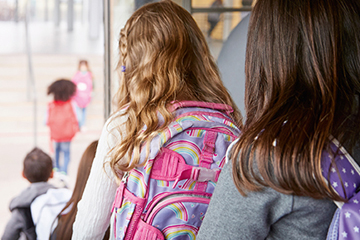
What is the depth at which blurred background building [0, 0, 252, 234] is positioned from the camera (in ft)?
Result: 7.38

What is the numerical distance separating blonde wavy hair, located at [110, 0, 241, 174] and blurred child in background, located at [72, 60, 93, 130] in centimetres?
282

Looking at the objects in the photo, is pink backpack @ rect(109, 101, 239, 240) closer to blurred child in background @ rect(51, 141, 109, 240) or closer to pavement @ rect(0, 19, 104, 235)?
blurred child in background @ rect(51, 141, 109, 240)

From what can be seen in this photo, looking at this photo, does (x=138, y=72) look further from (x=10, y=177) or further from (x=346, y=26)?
(x=10, y=177)

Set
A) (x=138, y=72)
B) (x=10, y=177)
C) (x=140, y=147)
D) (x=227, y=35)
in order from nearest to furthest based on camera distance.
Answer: (x=140, y=147) < (x=138, y=72) < (x=227, y=35) < (x=10, y=177)

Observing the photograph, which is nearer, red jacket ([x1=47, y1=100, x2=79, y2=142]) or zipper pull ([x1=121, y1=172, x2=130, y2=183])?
zipper pull ([x1=121, y1=172, x2=130, y2=183])

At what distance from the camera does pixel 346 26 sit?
0.58 metres

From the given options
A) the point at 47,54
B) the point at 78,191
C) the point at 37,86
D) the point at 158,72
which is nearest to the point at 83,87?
the point at 47,54

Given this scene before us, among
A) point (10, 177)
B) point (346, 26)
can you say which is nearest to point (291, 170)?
point (346, 26)

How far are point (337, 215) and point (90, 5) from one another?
2.56 m

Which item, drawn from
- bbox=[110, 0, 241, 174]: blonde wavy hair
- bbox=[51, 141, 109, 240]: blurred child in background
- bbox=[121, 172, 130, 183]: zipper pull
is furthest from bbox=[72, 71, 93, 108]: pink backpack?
bbox=[121, 172, 130, 183]: zipper pull

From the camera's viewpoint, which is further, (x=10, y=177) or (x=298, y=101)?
(x=10, y=177)

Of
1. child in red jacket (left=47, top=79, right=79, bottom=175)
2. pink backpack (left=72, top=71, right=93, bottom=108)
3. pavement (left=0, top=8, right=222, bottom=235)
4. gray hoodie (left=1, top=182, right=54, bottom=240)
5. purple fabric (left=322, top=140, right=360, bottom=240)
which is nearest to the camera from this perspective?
purple fabric (left=322, top=140, right=360, bottom=240)

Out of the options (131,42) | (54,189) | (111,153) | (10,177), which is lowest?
(10,177)

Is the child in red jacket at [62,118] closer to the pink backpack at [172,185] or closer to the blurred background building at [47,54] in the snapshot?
the blurred background building at [47,54]
